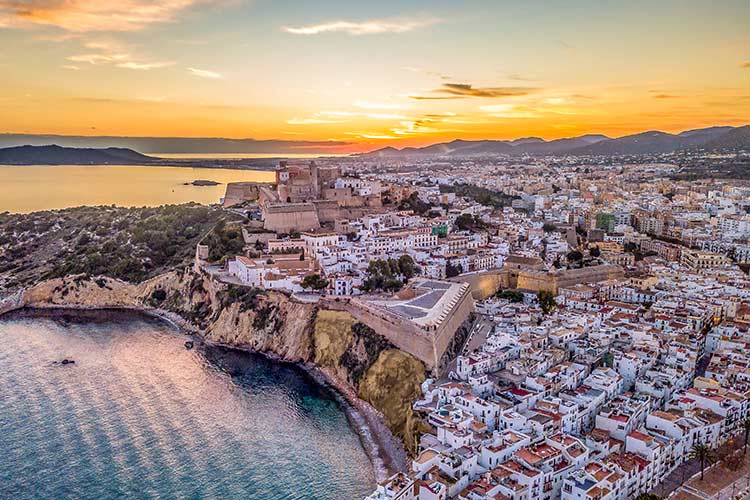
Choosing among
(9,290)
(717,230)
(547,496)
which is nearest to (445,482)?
(547,496)

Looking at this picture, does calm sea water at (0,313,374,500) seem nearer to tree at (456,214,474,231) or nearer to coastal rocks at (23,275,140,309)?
coastal rocks at (23,275,140,309)

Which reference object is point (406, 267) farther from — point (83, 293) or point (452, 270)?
point (83, 293)

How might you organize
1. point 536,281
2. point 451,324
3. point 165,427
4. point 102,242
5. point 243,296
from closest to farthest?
point 165,427, point 451,324, point 243,296, point 536,281, point 102,242

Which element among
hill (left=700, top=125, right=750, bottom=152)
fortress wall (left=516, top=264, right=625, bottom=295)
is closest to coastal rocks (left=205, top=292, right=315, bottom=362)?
fortress wall (left=516, top=264, right=625, bottom=295)

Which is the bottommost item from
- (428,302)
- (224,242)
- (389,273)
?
(428,302)

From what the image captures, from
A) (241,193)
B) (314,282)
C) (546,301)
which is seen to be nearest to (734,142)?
(241,193)

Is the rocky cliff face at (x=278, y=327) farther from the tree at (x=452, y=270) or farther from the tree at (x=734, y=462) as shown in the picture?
the tree at (x=734, y=462)

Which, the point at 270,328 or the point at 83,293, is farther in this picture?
the point at 83,293
